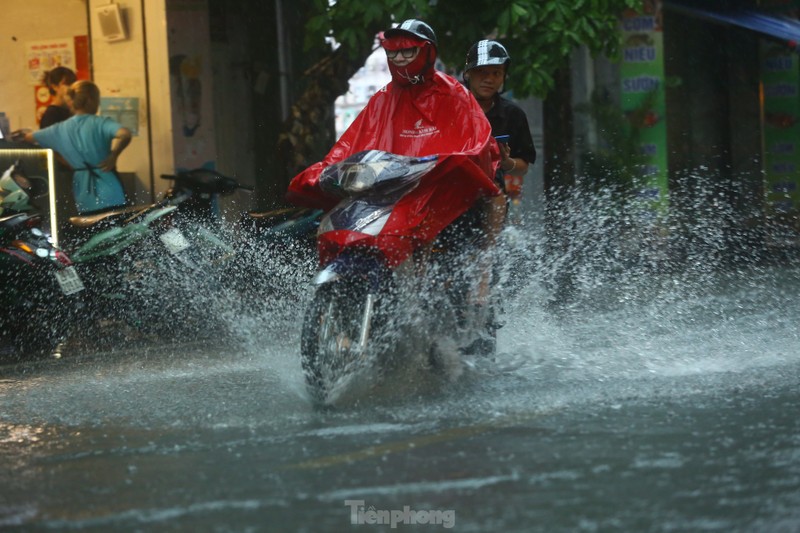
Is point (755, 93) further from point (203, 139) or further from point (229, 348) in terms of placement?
point (229, 348)

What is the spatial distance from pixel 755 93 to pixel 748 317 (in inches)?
404

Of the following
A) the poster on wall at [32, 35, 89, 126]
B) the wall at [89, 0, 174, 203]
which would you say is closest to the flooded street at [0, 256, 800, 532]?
the wall at [89, 0, 174, 203]

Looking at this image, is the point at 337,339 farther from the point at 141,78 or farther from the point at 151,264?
the point at 141,78

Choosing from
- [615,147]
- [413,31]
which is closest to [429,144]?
[413,31]

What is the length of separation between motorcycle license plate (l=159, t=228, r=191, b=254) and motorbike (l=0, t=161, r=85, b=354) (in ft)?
2.06

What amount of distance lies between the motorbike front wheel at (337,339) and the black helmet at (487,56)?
1.85 meters

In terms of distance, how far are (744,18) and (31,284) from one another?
36.2ft

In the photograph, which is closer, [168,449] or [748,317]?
[168,449]

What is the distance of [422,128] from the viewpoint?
5.88 metres

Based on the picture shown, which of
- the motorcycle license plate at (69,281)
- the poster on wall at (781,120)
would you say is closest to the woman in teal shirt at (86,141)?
the motorcycle license plate at (69,281)

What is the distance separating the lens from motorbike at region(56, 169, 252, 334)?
8.33 metres

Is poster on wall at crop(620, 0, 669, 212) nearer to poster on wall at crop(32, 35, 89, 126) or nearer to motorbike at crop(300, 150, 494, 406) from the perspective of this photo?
poster on wall at crop(32, 35, 89, 126)

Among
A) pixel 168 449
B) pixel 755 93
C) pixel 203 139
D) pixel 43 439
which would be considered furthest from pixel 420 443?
pixel 755 93

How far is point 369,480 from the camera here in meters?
3.94
